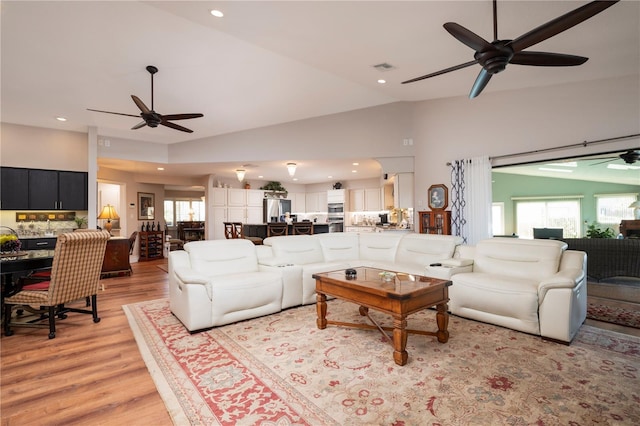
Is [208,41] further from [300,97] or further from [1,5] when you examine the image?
[300,97]

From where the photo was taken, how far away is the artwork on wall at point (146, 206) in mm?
9414

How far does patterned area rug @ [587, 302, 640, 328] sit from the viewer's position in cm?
338

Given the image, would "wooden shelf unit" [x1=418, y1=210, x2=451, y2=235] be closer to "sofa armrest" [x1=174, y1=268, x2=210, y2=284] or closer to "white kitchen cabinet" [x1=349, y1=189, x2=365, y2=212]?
"white kitchen cabinet" [x1=349, y1=189, x2=365, y2=212]

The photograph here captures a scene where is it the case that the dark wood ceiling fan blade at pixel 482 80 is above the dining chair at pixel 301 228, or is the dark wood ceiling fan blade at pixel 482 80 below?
above

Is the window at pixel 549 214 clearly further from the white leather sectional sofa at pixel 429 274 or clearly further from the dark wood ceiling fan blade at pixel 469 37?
the dark wood ceiling fan blade at pixel 469 37

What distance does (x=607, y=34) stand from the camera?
3225mm

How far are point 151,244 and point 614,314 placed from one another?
1022 cm

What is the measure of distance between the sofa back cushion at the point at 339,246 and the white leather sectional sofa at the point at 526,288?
1866 millimetres

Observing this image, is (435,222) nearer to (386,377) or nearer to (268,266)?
(268,266)

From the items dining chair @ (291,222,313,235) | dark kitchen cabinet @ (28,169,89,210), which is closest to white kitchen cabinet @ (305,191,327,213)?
dining chair @ (291,222,313,235)

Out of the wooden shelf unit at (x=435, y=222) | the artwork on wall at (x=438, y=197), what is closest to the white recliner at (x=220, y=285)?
the wooden shelf unit at (x=435, y=222)

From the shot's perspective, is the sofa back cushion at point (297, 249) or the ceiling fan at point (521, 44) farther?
the sofa back cushion at point (297, 249)

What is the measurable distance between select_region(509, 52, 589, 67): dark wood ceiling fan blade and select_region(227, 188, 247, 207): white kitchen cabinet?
853 centimetres

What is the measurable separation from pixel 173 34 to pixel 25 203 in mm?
4964
